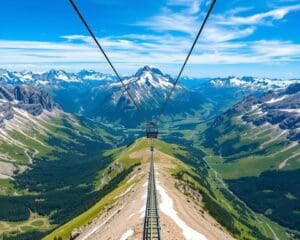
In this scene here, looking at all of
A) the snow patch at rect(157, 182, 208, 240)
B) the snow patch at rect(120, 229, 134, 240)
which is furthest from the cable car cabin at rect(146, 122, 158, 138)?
the snow patch at rect(120, 229, 134, 240)

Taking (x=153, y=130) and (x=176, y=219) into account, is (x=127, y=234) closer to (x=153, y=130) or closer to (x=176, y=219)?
(x=176, y=219)

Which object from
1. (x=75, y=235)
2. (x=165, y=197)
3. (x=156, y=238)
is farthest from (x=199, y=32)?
(x=75, y=235)

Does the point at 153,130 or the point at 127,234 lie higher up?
the point at 153,130

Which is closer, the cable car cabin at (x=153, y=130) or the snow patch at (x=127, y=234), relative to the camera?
the snow patch at (x=127, y=234)

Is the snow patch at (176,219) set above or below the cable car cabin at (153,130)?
below

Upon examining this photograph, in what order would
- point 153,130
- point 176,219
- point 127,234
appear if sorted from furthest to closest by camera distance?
point 153,130
point 176,219
point 127,234

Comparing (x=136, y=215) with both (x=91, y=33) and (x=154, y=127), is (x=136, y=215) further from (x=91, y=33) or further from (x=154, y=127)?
(x=91, y=33)

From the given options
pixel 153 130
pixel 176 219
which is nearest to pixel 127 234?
pixel 176 219

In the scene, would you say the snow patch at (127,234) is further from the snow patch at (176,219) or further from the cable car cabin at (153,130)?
the cable car cabin at (153,130)

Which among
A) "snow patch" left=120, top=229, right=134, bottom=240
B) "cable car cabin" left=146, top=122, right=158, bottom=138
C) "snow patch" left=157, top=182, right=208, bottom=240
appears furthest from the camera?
"cable car cabin" left=146, top=122, right=158, bottom=138

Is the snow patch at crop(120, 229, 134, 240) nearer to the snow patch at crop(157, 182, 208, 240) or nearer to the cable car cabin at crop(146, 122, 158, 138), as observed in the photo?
the snow patch at crop(157, 182, 208, 240)

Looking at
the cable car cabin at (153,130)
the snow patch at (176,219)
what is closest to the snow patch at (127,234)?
the snow patch at (176,219)
